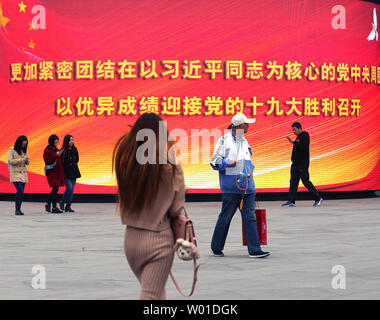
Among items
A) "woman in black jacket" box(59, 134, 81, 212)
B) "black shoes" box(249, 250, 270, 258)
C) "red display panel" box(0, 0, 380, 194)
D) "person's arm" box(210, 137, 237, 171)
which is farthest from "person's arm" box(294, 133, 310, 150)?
"black shoes" box(249, 250, 270, 258)

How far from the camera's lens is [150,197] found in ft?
16.2

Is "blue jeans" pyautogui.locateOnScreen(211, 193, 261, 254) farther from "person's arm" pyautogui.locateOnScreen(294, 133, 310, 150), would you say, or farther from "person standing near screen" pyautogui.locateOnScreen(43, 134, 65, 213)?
"person's arm" pyautogui.locateOnScreen(294, 133, 310, 150)

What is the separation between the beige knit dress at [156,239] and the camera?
489cm

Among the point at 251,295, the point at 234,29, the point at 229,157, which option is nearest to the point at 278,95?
the point at 234,29

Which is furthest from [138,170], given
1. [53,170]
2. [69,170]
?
[69,170]

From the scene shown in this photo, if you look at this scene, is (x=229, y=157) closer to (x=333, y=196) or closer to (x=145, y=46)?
(x=145, y=46)

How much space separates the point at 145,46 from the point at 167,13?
1.00 meters

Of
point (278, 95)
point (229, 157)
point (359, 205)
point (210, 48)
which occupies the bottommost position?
point (359, 205)

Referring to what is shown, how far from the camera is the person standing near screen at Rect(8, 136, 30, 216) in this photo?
1617cm

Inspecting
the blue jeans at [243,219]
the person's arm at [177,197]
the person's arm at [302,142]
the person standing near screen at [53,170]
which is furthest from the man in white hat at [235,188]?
the person's arm at [302,142]

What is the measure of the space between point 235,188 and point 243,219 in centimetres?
41

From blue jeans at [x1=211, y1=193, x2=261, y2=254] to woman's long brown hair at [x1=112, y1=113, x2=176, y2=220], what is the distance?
490 cm

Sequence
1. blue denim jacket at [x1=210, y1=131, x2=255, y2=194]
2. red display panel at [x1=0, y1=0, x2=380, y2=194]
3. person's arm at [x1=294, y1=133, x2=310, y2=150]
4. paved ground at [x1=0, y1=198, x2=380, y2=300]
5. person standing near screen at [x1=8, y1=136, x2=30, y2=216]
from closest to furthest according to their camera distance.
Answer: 1. paved ground at [x1=0, y1=198, x2=380, y2=300]
2. blue denim jacket at [x1=210, y1=131, x2=255, y2=194]
3. person standing near screen at [x1=8, y1=136, x2=30, y2=216]
4. person's arm at [x1=294, y1=133, x2=310, y2=150]
5. red display panel at [x1=0, y1=0, x2=380, y2=194]

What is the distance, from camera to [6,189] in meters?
20.2
